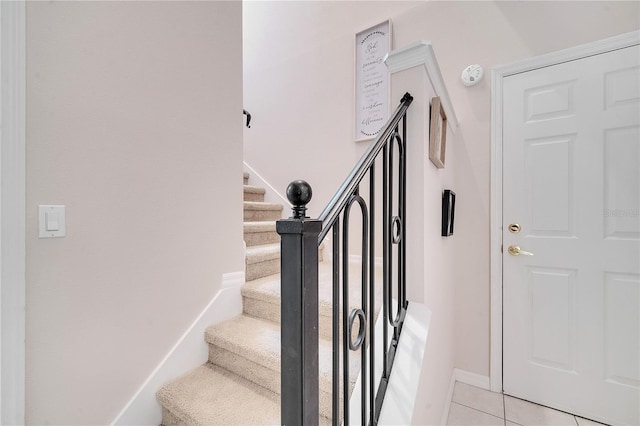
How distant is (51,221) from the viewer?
109 centimetres

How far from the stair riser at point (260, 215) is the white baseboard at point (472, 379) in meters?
1.93

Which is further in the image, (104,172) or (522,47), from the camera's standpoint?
(522,47)

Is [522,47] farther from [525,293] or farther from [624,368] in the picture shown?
[624,368]

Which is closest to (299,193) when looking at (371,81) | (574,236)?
(574,236)

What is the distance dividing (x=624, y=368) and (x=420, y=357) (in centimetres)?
154

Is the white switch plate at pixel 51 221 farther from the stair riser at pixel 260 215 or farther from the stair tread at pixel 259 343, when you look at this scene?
the stair riser at pixel 260 215

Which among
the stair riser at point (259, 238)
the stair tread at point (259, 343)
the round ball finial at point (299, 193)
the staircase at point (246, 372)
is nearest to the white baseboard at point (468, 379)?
the staircase at point (246, 372)

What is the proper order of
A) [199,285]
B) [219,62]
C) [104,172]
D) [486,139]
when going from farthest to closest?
[486,139], [219,62], [199,285], [104,172]

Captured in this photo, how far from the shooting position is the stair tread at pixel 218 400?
116 cm

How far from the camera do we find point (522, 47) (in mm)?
1928

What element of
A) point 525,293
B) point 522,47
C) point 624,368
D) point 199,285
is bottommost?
point 624,368

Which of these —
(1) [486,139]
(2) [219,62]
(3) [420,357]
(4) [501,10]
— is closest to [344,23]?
(4) [501,10]

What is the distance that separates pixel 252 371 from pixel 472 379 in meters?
1.64
